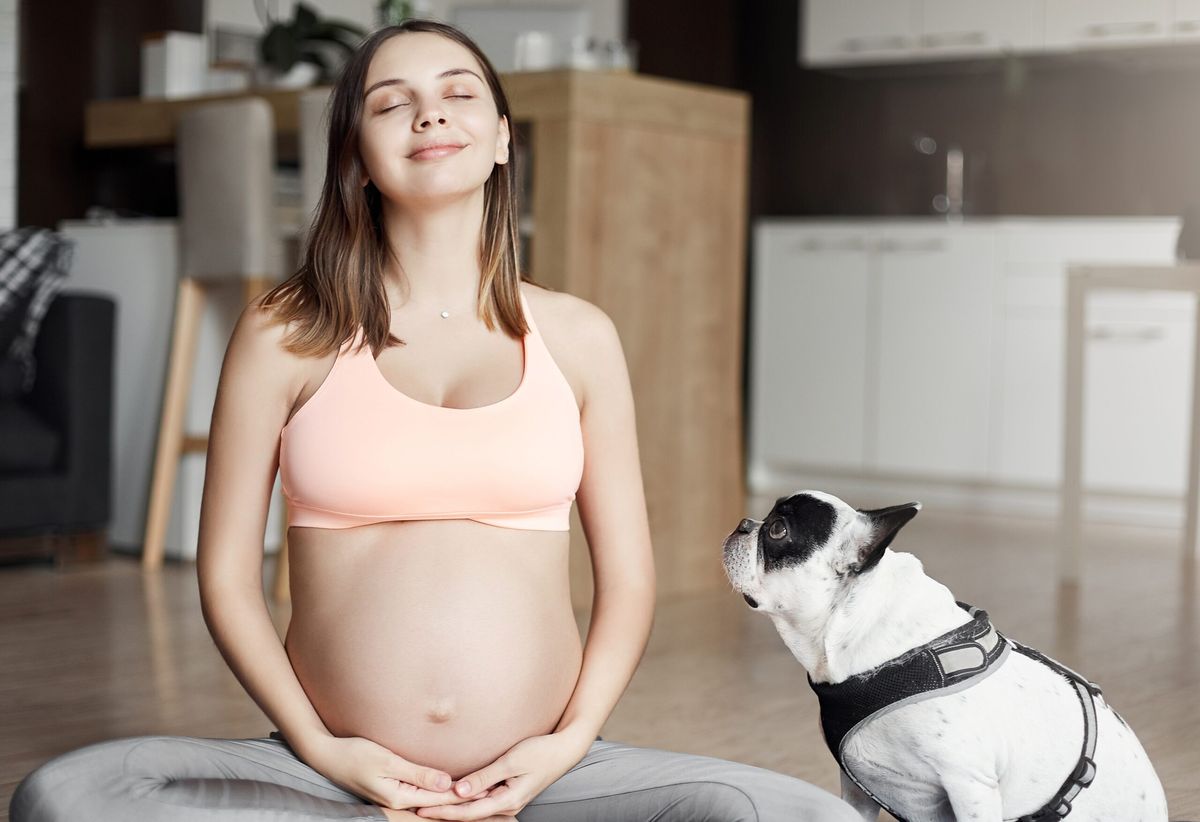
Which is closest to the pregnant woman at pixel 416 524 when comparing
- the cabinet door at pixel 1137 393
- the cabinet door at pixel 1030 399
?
the cabinet door at pixel 1137 393

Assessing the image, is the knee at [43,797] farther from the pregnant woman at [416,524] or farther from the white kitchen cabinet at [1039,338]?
the white kitchen cabinet at [1039,338]

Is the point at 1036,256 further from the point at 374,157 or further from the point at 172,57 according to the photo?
the point at 374,157

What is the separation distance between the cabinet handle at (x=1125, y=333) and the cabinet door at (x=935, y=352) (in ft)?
1.29

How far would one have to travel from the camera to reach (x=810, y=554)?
160 centimetres

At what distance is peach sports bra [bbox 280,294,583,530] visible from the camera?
4.65ft

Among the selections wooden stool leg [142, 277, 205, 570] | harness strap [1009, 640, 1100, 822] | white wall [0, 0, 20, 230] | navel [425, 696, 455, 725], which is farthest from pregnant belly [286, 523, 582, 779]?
white wall [0, 0, 20, 230]

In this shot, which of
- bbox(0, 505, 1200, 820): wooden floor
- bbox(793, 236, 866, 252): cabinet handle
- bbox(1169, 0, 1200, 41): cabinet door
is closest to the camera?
bbox(0, 505, 1200, 820): wooden floor

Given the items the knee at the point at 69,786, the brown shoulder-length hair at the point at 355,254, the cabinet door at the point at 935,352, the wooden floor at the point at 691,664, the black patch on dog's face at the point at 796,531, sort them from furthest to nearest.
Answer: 1. the cabinet door at the point at 935,352
2. the wooden floor at the point at 691,664
3. the black patch on dog's face at the point at 796,531
4. the brown shoulder-length hair at the point at 355,254
5. the knee at the point at 69,786

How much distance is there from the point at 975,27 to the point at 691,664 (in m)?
3.73

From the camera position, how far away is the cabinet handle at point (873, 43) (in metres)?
6.05

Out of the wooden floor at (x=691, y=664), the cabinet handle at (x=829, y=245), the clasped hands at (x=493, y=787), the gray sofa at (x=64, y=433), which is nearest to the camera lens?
the clasped hands at (x=493, y=787)

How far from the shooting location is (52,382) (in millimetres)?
3895

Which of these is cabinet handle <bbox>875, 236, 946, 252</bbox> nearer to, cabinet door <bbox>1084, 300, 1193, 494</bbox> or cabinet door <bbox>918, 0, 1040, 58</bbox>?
cabinet door <bbox>1084, 300, 1193, 494</bbox>

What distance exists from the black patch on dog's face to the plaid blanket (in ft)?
9.05
